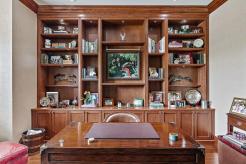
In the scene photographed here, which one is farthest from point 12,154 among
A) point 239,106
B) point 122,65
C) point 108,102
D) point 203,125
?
point 203,125

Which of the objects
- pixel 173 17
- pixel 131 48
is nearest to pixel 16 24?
pixel 131 48

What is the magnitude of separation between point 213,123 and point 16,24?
4.07 metres

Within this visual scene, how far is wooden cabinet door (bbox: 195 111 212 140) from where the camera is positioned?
4.11 meters

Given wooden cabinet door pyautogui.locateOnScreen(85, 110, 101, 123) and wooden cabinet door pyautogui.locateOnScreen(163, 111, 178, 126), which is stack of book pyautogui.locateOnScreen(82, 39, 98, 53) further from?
wooden cabinet door pyautogui.locateOnScreen(163, 111, 178, 126)

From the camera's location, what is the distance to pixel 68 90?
4664mm

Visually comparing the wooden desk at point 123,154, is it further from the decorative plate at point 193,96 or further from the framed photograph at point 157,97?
the decorative plate at point 193,96

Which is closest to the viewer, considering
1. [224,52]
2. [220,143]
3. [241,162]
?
[241,162]

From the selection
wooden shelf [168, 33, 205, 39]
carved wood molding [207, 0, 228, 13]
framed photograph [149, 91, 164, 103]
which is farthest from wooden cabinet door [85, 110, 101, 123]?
carved wood molding [207, 0, 228, 13]

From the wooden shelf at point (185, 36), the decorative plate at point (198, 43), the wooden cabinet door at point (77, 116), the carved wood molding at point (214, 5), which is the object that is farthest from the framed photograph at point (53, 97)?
the carved wood molding at point (214, 5)

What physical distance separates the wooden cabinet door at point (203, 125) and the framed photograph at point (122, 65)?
158cm

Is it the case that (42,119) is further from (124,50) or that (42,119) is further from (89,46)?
(124,50)

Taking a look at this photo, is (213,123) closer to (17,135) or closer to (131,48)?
(131,48)

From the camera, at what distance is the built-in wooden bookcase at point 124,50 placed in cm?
430

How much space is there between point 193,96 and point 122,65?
1683 mm
